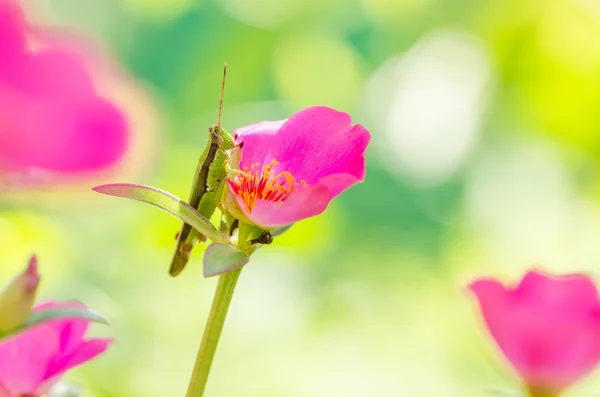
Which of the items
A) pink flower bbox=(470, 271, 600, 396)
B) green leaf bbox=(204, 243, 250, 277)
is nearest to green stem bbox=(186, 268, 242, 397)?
green leaf bbox=(204, 243, 250, 277)

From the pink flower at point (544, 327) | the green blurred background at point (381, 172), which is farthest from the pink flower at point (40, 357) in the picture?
the green blurred background at point (381, 172)

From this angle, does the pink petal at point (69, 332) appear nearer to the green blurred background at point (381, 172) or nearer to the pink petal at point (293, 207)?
the pink petal at point (293, 207)

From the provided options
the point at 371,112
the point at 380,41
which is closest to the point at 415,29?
the point at 380,41

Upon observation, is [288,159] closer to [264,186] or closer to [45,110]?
[264,186]

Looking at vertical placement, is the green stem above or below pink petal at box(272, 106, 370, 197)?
below

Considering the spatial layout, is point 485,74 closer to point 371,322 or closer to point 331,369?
point 371,322

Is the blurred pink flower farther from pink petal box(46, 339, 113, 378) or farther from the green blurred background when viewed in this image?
the green blurred background
